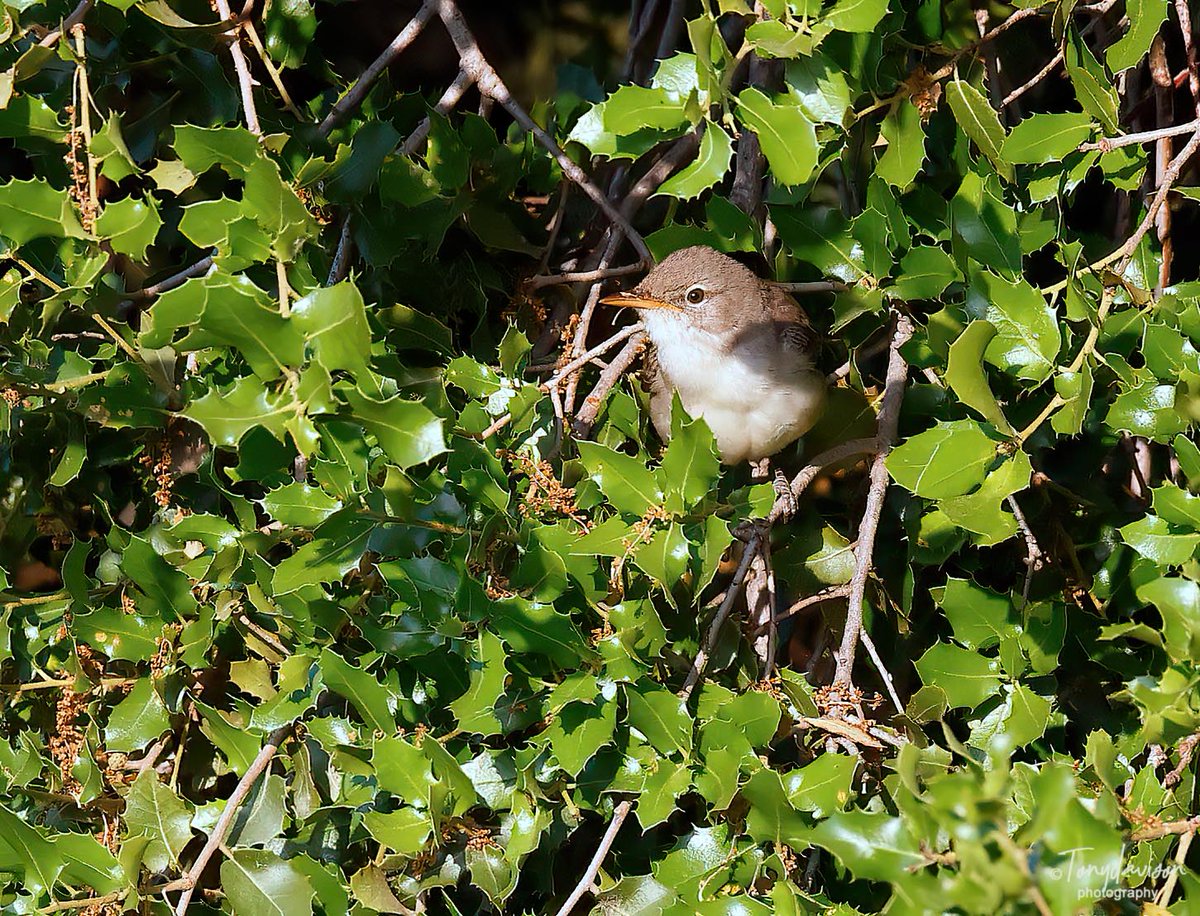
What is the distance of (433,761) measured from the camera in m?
2.10

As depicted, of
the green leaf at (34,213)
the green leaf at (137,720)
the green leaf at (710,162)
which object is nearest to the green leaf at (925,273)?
the green leaf at (710,162)

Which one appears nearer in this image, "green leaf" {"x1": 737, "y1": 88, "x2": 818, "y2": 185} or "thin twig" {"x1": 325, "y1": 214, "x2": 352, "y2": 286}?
"green leaf" {"x1": 737, "y1": 88, "x2": 818, "y2": 185}

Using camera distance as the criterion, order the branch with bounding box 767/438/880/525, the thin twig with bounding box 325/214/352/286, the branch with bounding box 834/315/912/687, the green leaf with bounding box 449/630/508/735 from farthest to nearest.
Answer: the branch with bounding box 767/438/880/525
the thin twig with bounding box 325/214/352/286
the branch with bounding box 834/315/912/687
the green leaf with bounding box 449/630/508/735

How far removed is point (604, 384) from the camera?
3.06 meters

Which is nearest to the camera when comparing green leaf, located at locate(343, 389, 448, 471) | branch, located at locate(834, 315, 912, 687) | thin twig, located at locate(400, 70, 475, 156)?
green leaf, located at locate(343, 389, 448, 471)

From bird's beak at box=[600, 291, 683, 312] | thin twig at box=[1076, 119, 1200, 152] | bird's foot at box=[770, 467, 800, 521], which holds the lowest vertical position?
bird's foot at box=[770, 467, 800, 521]

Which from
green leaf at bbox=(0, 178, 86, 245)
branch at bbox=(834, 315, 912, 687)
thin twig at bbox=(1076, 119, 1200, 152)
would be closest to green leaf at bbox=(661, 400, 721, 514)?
branch at bbox=(834, 315, 912, 687)

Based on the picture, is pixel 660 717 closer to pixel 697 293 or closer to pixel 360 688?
pixel 360 688

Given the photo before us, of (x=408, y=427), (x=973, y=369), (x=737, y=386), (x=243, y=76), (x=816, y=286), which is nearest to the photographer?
(x=408, y=427)

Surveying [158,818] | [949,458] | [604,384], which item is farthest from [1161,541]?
[158,818]

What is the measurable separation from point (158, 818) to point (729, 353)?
1979mm

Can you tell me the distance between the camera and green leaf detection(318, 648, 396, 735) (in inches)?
85.6

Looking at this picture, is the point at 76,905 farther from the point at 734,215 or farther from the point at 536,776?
the point at 734,215

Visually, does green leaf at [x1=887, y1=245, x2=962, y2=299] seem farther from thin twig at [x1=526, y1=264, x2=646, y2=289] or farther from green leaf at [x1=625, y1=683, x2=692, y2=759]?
green leaf at [x1=625, y1=683, x2=692, y2=759]
